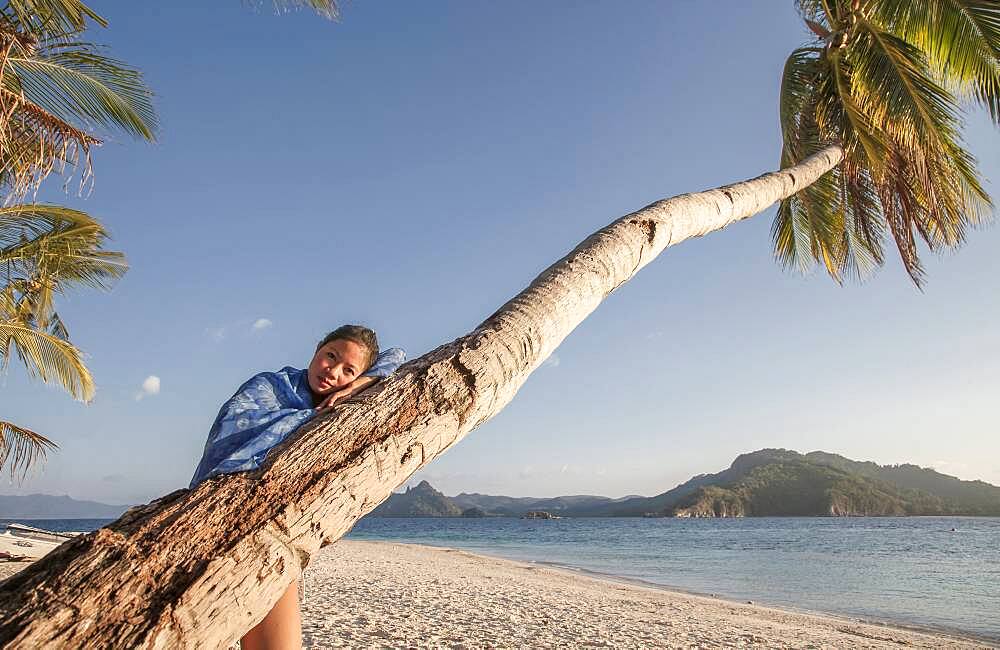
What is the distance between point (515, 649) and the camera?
652cm

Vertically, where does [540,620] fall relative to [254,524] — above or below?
Answer: below

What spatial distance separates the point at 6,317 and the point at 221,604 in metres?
10.2

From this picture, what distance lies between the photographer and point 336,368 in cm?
202

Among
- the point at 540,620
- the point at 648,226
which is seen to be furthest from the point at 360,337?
the point at 540,620

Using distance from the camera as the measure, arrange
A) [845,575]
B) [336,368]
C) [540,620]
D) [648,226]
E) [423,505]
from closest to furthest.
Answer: [336,368]
[648,226]
[540,620]
[845,575]
[423,505]

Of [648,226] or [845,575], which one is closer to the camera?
[648,226]

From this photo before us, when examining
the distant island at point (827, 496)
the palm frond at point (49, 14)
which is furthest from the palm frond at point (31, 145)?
the distant island at point (827, 496)

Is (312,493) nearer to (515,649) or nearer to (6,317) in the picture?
(515,649)

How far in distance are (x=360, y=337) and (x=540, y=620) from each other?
772 cm

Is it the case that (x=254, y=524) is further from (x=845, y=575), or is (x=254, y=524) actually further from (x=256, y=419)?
(x=845, y=575)

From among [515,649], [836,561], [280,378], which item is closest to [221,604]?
[280,378]

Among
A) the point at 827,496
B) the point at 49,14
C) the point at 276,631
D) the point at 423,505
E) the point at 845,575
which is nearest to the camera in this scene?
the point at 276,631

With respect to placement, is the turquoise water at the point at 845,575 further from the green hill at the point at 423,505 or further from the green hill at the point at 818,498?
the green hill at the point at 423,505

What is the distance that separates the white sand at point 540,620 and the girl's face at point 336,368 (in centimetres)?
501
